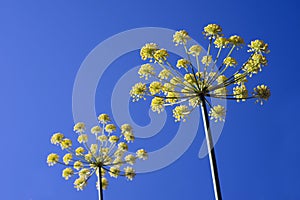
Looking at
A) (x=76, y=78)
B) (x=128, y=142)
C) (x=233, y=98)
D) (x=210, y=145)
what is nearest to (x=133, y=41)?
(x=76, y=78)

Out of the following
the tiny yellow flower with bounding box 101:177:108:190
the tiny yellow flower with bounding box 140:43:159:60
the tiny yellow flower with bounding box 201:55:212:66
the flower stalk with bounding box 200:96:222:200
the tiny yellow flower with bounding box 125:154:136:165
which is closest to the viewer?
the flower stalk with bounding box 200:96:222:200

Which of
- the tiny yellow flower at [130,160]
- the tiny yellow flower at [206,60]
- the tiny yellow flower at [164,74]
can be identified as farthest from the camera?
the tiny yellow flower at [130,160]

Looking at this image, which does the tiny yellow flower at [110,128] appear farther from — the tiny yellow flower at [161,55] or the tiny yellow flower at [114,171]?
the tiny yellow flower at [161,55]

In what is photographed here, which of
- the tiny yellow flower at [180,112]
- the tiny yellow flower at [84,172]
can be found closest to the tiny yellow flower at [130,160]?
the tiny yellow flower at [84,172]

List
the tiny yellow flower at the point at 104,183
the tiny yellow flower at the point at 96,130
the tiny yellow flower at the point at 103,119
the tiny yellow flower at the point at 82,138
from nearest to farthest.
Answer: the tiny yellow flower at the point at 82,138 → the tiny yellow flower at the point at 96,130 → the tiny yellow flower at the point at 103,119 → the tiny yellow flower at the point at 104,183

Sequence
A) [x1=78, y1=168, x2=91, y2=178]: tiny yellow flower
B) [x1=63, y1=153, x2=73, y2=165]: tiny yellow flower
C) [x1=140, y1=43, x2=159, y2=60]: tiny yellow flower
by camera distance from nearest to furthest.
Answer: [x1=140, y1=43, x2=159, y2=60]: tiny yellow flower < [x1=63, y1=153, x2=73, y2=165]: tiny yellow flower < [x1=78, y1=168, x2=91, y2=178]: tiny yellow flower

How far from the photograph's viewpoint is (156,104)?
9695 mm

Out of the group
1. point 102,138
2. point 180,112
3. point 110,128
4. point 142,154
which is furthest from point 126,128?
point 180,112

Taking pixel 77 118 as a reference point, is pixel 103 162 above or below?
below

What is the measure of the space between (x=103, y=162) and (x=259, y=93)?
17.9ft

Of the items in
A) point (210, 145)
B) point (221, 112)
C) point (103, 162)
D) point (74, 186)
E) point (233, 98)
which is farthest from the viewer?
point (74, 186)

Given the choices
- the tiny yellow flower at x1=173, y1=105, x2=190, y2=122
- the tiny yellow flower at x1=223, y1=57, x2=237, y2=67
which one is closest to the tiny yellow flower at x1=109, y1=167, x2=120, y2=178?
the tiny yellow flower at x1=173, y1=105, x2=190, y2=122

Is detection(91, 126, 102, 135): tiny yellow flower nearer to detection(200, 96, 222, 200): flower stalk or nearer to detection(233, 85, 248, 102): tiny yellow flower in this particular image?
detection(233, 85, 248, 102): tiny yellow flower

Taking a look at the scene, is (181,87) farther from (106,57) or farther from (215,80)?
(106,57)
